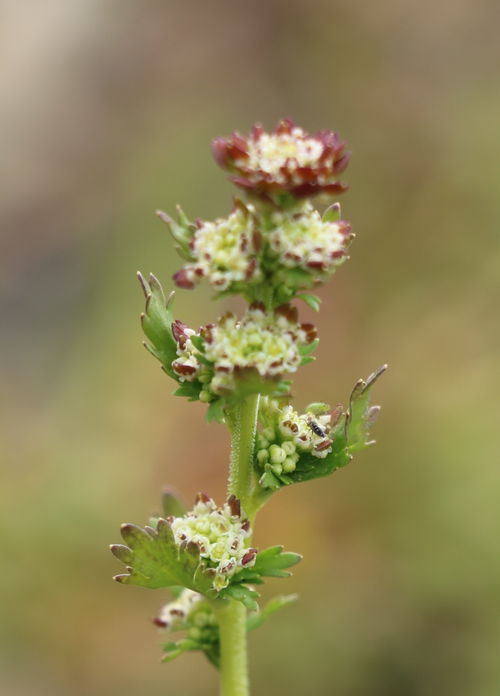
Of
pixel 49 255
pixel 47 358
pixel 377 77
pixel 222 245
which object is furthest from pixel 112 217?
pixel 222 245

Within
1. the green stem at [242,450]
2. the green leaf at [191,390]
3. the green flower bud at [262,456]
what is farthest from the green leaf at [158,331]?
the green flower bud at [262,456]

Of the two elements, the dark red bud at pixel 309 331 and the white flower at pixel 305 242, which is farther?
the dark red bud at pixel 309 331

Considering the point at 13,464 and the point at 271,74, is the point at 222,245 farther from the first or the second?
the point at 271,74

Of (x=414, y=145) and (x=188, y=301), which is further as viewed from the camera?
(x=414, y=145)

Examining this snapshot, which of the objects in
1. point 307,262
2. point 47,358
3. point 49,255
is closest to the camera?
point 307,262

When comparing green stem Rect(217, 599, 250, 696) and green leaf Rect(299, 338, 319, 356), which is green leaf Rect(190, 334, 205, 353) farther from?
green stem Rect(217, 599, 250, 696)

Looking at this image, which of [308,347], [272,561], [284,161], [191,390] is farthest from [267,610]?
[284,161]

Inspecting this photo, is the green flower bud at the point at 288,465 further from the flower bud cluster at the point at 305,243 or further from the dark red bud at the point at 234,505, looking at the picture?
the flower bud cluster at the point at 305,243
